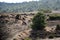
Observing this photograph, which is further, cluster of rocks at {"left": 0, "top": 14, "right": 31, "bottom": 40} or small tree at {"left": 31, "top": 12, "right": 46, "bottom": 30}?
small tree at {"left": 31, "top": 12, "right": 46, "bottom": 30}

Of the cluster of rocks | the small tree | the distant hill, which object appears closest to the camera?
the cluster of rocks

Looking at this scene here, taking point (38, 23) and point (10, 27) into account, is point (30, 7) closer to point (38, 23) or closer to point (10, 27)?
point (38, 23)

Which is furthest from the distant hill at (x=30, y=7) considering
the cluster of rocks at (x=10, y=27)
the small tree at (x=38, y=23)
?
the small tree at (x=38, y=23)

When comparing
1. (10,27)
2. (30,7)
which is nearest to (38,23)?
(10,27)

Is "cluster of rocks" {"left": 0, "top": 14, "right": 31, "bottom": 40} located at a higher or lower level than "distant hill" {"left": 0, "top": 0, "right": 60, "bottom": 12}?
higher

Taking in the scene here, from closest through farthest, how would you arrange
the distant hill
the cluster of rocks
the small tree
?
the cluster of rocks → the small tree → the distant hill

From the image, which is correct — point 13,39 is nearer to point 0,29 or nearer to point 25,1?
point 0,29

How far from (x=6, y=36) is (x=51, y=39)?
29.2 ft

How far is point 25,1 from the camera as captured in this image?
613 feet

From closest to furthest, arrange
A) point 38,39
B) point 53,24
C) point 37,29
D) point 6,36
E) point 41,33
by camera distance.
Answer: point 6,36
point 38,39
point 41,33
point 37,29
point 53,24

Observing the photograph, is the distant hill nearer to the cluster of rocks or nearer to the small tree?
the cluster of rocks

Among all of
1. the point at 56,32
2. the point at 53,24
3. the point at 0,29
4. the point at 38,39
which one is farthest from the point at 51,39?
the point at 53,24

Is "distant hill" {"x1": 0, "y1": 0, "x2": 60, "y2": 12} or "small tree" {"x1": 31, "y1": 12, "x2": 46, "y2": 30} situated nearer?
"small tree" {"x1": 31, "y1": 12, "x2": 46, "y2": 30}

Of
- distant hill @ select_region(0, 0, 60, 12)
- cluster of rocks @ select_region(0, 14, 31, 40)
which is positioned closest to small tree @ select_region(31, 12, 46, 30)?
cluster of rocks @ select_region(0, 14, 31, 40)
